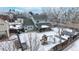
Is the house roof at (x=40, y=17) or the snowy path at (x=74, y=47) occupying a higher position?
the house roof at (x=40, y=17)

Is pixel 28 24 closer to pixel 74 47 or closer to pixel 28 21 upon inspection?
pixel 28 21

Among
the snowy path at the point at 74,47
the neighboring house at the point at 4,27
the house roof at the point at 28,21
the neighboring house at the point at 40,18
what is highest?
the neighboring house at the point at 40,18

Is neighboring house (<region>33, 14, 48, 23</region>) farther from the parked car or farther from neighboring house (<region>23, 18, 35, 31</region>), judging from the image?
the parked car

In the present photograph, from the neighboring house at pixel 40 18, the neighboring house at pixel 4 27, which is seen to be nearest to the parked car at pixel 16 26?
the neighboring house at pixel 4 27

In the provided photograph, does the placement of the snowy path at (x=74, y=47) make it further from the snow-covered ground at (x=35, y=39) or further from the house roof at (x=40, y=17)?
the house roof at (x=40, y=17)

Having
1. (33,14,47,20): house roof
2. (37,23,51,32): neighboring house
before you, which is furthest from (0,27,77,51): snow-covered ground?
(33,14,47,20): house roof

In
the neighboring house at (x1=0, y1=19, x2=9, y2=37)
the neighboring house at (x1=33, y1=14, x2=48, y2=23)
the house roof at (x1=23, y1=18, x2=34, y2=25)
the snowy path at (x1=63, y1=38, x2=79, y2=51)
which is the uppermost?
the neighboring house at (x1=33, y1=14, x2=48, y2=23)

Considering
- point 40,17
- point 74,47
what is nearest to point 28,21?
point 40,17

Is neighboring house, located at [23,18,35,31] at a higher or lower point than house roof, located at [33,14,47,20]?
lower

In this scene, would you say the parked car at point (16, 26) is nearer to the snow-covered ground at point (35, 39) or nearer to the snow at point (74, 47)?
the snow-covered ground at point (35, 39)

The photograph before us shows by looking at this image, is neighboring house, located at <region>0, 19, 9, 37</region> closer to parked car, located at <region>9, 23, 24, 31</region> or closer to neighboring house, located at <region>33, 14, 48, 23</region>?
parked car, located at <region>9, 23, 24, 31</region>

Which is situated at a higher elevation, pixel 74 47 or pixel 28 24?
pixel 28 24
